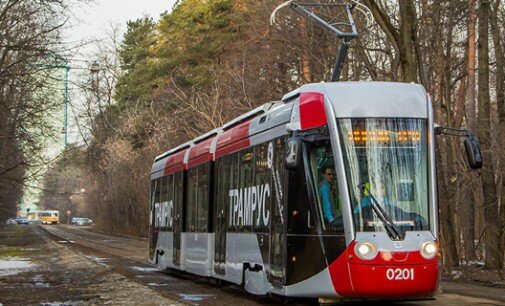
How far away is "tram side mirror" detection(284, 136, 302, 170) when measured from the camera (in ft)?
37.2

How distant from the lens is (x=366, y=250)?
11148 millimetres

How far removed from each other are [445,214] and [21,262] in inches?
574

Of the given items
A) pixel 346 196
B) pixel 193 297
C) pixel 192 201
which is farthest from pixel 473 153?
pixel 192 201

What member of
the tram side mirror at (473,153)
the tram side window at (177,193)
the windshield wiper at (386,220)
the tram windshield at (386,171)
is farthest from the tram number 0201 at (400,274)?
the tram side window at (177,193)

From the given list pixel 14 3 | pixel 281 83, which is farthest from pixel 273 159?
pixel 281 83

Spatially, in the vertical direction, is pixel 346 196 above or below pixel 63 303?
above

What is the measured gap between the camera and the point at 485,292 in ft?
54.3

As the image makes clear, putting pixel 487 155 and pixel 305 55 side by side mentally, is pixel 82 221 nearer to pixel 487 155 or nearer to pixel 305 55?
pixel 305 55

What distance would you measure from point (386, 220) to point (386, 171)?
2.34ft

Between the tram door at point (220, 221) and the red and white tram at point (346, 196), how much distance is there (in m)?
1.91

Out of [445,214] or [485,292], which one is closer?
[485,292]

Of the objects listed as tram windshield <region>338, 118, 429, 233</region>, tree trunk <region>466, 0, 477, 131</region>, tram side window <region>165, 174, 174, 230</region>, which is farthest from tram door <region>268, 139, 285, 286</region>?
tree trunk <region>466, 0, 477, 131</region>

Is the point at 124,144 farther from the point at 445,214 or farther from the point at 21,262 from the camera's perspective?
the point at 445,214

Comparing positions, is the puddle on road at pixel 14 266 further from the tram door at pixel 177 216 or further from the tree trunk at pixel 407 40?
the tree trunk at pixel 407 40
